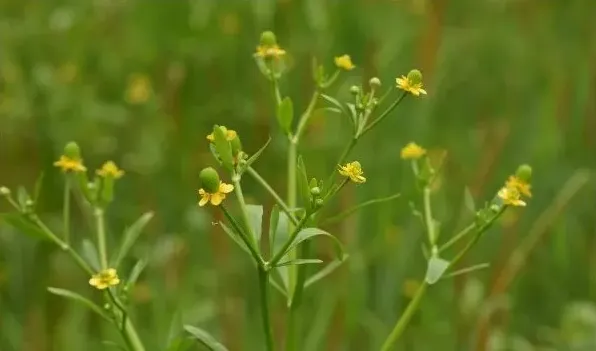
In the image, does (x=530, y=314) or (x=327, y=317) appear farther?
(x=530, y=314)

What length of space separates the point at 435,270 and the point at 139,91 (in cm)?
124

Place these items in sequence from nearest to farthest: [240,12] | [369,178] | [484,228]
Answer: [484,228] < [369,178] < [240,12]

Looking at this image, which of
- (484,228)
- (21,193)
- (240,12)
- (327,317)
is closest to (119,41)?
(240,12)

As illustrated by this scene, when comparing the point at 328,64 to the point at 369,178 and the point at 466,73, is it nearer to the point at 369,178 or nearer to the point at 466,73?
the point at 369,178

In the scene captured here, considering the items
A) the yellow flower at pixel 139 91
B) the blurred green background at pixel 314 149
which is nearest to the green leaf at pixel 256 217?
the blurred green background at pixel 314 149

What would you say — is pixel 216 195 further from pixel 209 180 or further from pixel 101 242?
pixel 101 242

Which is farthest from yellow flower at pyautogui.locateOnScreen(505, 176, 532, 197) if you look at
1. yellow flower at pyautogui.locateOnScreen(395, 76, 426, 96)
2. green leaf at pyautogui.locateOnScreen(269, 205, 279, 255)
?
green leaf at pyautogui.locateOnScreen(269, 205, 279, 255)

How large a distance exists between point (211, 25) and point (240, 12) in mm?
128

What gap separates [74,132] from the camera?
192 centimetres

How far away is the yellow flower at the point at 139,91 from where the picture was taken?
6.30ft

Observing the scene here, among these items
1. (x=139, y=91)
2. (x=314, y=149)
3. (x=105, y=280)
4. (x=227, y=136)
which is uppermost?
(x=227, y=136)

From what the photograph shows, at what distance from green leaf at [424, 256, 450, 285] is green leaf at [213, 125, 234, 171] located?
0.69ft

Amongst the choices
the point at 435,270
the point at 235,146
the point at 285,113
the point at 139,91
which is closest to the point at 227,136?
the point at 235,146

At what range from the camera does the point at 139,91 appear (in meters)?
1.92
